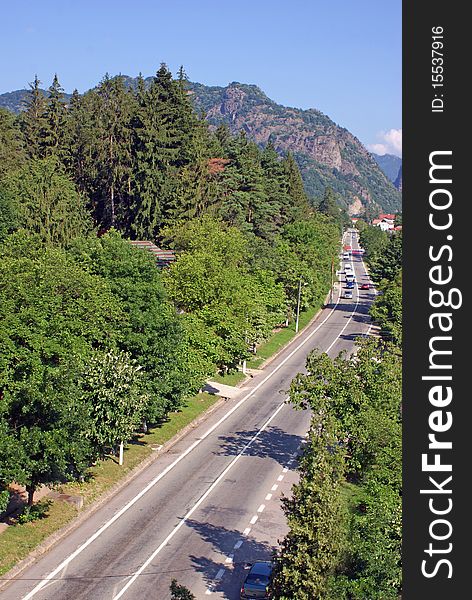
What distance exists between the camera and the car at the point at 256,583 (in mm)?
25062

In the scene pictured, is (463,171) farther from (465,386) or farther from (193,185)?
(193,185)

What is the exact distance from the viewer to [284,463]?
4053cm

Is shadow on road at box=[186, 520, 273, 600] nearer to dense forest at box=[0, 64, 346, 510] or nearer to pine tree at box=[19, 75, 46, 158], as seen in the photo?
dense forest at box=[0, 64, 346, 510]

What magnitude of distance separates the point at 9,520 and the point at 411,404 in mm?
23380

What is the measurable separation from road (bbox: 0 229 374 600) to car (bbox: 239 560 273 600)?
3.04 feet

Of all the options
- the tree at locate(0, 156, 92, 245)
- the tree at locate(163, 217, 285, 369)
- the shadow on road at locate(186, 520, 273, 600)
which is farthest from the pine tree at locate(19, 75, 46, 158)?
the shadow on road at locate(186, 520, 273, 600)

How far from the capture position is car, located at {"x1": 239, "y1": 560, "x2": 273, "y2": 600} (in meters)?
25.1

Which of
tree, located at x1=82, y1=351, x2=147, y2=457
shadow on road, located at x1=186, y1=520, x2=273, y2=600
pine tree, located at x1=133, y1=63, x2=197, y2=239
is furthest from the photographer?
pine tree, located at x1=133, y1=63, x2=197, y2=239

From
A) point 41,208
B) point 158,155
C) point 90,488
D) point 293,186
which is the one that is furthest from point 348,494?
point 293,186

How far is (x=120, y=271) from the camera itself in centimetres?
4056

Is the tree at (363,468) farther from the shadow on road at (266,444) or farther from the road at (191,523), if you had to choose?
the shadow on road at (266,444)

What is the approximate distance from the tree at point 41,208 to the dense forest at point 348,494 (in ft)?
96.0

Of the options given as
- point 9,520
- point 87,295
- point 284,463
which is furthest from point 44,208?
point 9,520

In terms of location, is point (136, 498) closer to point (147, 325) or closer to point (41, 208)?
point (147, 325)
